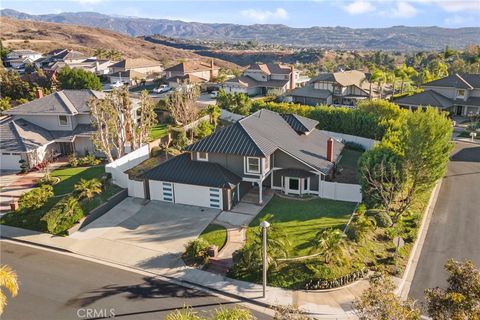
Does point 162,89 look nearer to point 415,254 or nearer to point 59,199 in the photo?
point 59,199

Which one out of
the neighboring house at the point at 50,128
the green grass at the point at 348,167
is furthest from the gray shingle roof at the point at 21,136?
the green grass at the point at 348,167

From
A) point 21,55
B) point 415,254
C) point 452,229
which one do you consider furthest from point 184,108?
point 21,55

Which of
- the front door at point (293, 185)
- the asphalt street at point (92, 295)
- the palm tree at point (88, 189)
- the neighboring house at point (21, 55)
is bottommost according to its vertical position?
the asphalt street at point (92, 295)

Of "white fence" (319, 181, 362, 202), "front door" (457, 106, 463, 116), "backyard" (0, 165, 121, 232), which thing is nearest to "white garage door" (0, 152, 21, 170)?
"backyard" (0, 165, 121, 232)

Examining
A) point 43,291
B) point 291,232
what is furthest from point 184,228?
point 43,291

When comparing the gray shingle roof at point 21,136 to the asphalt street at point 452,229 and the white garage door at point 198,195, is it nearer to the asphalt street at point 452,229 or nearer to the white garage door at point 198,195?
the white garage door at point 198,195

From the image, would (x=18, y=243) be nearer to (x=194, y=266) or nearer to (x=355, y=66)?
(x=194, y=266)
